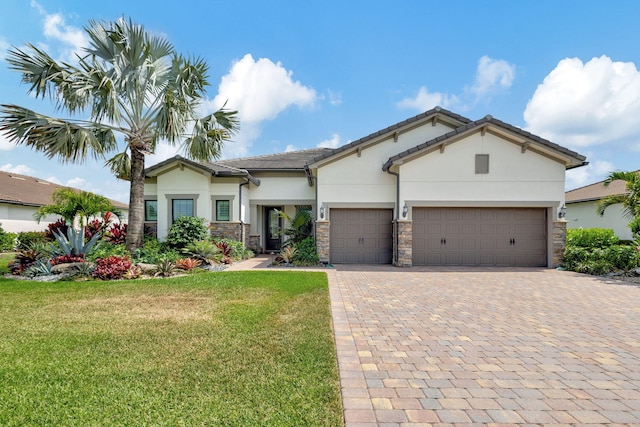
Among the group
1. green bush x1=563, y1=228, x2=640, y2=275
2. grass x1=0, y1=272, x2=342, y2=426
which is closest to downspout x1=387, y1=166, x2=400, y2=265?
grass x1=0, y1=272, x2=342, y2=426

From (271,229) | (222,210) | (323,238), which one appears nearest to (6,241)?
(222,210)

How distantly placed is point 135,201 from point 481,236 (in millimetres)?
13964

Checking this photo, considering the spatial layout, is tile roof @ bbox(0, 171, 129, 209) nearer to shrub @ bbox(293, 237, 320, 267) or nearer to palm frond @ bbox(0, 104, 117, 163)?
palm frond @ bbox(0, 104, 117, 163)

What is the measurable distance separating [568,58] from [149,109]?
16.5 metres

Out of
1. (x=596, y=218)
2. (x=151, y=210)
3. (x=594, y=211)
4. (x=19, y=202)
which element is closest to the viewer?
(x=151, y=210)

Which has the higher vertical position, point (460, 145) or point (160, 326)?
point (460, 145)

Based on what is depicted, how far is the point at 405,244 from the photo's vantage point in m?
11.9

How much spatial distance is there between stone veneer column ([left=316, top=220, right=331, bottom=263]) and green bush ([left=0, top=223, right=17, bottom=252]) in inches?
733

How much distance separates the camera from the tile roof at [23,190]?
19723 mm

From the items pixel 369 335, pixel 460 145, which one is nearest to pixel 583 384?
pixel 369 335

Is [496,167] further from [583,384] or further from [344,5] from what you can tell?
[583,384]

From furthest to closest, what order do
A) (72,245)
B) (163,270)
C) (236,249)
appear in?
1. (236,249)
2. (72,245)
3. (163,270)

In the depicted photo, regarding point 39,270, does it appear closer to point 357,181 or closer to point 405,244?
point 357,181

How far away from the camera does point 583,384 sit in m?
3.36
